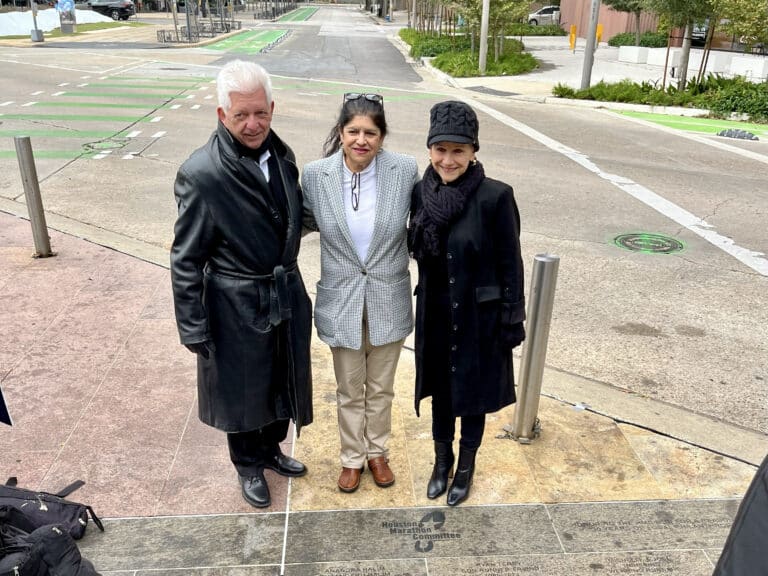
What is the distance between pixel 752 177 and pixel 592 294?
600 centimetres

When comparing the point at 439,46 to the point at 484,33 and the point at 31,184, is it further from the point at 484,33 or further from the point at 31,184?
the point at 31,184

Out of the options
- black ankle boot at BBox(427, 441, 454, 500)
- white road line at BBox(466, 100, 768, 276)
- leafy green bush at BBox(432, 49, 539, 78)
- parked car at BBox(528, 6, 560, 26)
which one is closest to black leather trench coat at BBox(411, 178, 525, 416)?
black ankle boot at BBox(427, 441, 454, 500)

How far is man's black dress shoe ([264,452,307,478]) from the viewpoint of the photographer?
11.5 ft

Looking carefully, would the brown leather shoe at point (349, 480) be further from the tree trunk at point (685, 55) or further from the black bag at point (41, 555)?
the tree trunk at point (685, 55)

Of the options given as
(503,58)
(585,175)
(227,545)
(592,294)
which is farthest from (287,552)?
(503,58)

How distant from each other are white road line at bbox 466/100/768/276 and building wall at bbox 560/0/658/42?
25.6 m

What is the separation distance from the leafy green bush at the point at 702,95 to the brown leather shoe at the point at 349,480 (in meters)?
16.2

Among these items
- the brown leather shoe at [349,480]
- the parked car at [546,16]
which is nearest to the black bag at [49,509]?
the brown leather shoe at [349,480]

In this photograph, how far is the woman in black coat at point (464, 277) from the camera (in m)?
2.82

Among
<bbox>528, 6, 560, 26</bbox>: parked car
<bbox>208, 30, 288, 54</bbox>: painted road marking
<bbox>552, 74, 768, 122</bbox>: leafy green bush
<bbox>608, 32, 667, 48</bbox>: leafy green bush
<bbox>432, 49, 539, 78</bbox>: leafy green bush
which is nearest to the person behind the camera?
<bbox>552, 74, 768, 122</bbox>: leafy green bush

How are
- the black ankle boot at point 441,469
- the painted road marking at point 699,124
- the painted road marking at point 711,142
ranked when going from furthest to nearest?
the painted road marking at point 699,124 < the painted road marking at point 711,142 < the black ankle boot at point 441,469

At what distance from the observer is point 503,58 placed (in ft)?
86.1

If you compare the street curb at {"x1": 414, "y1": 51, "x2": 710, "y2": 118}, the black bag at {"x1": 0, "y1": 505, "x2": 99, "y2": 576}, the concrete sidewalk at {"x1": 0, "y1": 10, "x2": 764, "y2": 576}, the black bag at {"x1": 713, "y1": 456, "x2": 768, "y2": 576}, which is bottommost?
the concrete sidewalk at {"x1": 0, "y1": 10, "x2": 764, "y2": 576}

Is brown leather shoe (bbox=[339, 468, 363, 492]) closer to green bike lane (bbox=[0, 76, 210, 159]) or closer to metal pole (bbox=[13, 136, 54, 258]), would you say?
metal pole (bbox=[13, 136, 54, 258])
